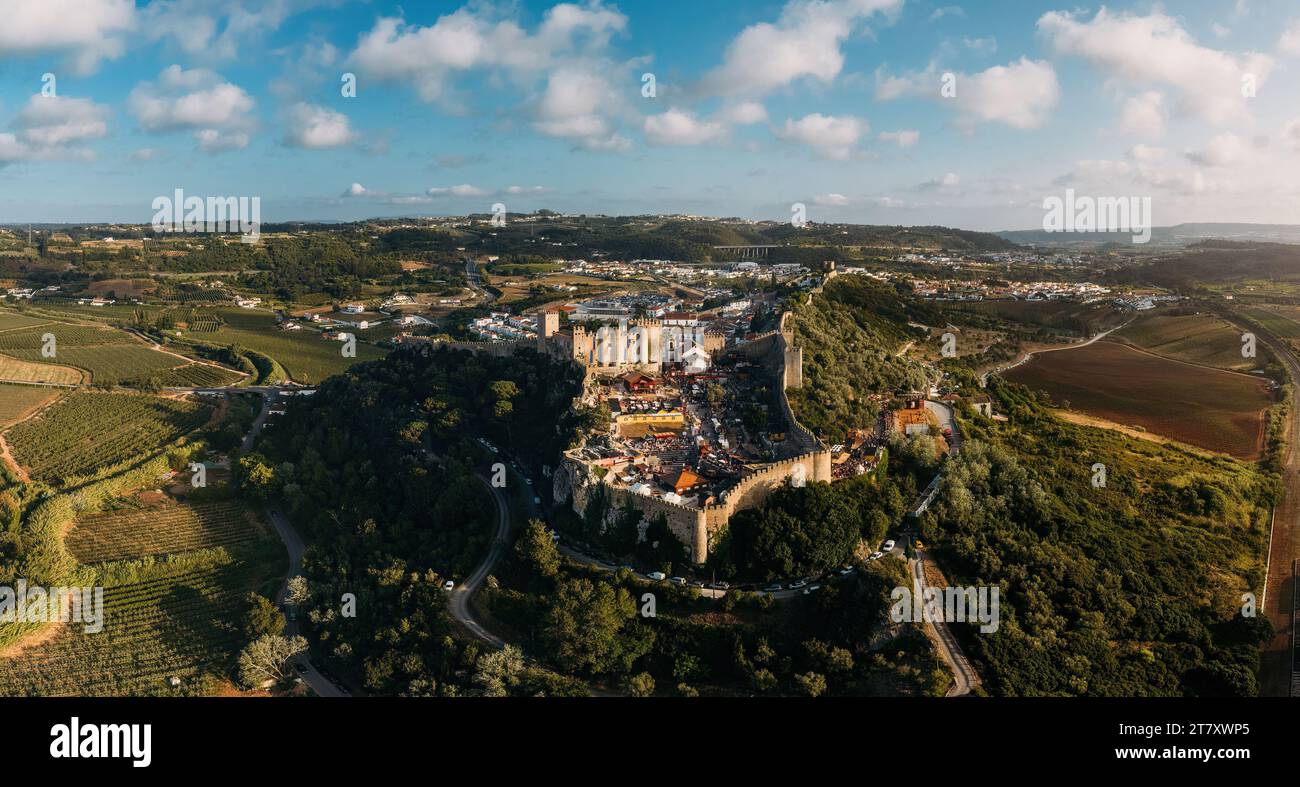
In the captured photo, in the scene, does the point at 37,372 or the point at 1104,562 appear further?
the point at 37,372

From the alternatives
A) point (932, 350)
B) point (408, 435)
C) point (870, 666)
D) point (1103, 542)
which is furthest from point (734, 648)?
point (932, 350)

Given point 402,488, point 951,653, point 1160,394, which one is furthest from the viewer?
point 1160,394

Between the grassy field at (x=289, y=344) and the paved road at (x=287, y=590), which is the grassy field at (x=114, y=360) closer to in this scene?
the grassy field at (x=289, y=344)

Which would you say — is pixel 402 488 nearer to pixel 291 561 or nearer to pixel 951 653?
pixel 291 561

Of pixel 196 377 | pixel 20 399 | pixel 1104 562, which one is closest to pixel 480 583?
pixel 1104 562

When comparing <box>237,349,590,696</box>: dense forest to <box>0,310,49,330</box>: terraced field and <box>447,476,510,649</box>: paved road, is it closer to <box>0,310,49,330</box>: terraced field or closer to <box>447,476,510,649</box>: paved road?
<box>447,476,510,649</box>: paved road

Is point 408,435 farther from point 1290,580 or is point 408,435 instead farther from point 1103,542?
point 1290,580
